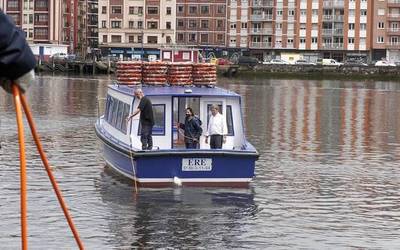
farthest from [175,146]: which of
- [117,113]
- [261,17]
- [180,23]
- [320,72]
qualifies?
[180,23]

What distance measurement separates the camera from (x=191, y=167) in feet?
61.8

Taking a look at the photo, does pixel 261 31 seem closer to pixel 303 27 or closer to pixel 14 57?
pixel 303 27

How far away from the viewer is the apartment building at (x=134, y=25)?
15050cm

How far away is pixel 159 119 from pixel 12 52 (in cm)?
1583

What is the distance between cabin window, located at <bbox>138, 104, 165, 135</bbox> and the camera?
798 inches

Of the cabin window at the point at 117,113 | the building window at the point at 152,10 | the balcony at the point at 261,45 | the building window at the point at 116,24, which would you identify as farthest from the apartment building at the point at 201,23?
the cabin window at the point at 117,113

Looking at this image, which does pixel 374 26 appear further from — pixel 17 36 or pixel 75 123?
pixel 17 36

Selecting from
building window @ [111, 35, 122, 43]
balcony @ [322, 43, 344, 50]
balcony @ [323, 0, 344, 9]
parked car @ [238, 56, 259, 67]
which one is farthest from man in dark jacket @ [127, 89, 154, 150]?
building window @ [111, 35, 122, 43]

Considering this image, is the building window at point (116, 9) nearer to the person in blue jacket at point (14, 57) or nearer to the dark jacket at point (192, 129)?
the dark jacket at point (192, 129)

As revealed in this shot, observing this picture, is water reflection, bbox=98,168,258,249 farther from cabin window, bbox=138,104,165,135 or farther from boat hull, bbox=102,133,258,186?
cabin window, bbox=138,104,165,135


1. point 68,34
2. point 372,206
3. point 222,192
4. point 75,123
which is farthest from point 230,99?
point 68,34

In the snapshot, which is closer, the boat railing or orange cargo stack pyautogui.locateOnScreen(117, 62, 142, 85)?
orange cargo stack pyautogui.locateOnScreen(117, 62, 142, 85)

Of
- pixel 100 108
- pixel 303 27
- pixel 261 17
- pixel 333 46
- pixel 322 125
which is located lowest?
pixel 322 125

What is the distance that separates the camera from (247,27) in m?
149
